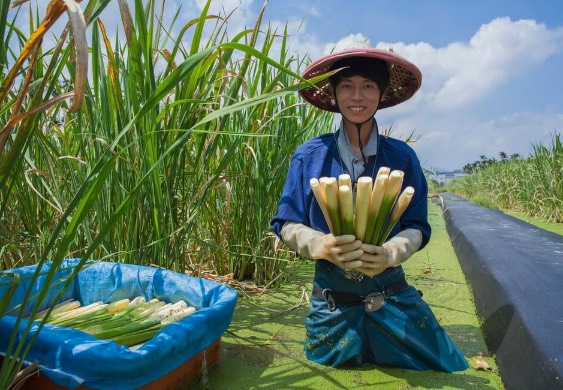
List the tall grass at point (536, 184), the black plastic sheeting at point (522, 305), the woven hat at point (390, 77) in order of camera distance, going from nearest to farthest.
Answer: the black plastic sheeting at point (522, 305)
the woven hat at point (390, 77)
the tall grass at point (536, 184)

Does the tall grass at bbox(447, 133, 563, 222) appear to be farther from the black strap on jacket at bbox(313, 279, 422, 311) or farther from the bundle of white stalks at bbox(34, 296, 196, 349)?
the bundle of white stalks at bbox(34, 296, 196, 349)

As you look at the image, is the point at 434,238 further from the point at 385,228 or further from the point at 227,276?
the point at 385,228

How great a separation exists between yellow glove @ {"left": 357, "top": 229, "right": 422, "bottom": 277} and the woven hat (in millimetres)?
406

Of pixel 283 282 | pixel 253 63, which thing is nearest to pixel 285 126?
pixel 253 63

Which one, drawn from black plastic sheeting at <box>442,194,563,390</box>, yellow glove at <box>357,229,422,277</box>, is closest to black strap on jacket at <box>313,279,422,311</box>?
yellow glove at <box>357,229,422,277</box>

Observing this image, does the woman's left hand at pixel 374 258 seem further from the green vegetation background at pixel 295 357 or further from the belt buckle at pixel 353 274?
the green vegetation background at pixel 295 357

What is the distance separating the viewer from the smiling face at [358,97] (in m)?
1.21

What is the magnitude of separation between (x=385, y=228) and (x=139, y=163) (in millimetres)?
649

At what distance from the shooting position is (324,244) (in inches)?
41.9

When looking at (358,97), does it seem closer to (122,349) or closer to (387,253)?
(387,253)

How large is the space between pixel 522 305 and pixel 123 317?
3.23 feet

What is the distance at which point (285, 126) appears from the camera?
197 centimetres

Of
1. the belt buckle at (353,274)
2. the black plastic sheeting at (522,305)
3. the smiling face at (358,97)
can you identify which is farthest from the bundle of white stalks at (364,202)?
the black plastic sheeting at (522,305)

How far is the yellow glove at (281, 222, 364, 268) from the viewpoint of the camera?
1020mm
